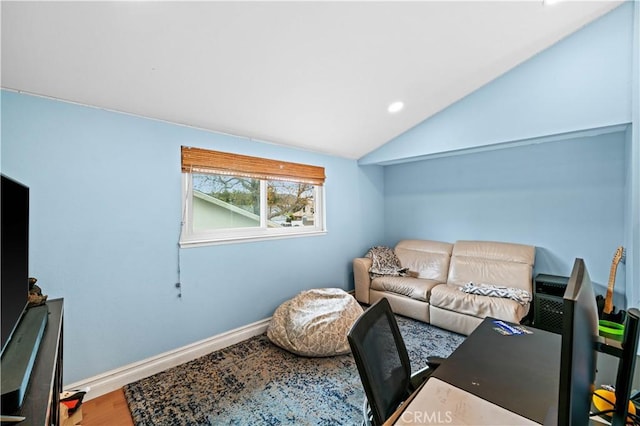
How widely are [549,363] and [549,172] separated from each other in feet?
9.19

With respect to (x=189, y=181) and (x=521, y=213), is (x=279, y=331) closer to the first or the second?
(x=189, y=181)

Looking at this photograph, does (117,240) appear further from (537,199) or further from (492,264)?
(537,199)

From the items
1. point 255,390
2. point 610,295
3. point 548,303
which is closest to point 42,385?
point 255,390

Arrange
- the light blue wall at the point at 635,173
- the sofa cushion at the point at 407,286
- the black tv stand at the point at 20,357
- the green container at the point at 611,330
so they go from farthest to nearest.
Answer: the sofa cushion at the point at 407,286 < the light blue wall at the point at 635,173 < the green container at the point at 611,330 < the black tv stand at the point at 20,357

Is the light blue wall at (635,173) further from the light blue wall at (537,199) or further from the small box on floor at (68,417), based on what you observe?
the small box on floor at (68,417)

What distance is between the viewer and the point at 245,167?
9.23 feet

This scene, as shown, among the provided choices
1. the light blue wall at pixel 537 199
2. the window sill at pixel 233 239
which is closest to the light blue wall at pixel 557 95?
the light blue wall at pixel 537 199

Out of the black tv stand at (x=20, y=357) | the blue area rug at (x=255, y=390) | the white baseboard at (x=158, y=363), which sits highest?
the black tv stand at (x=20, y=357)

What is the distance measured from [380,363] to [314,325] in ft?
4.94

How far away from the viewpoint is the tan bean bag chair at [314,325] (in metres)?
2.44

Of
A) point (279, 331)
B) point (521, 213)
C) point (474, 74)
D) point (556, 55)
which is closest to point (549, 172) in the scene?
point (521, 213)

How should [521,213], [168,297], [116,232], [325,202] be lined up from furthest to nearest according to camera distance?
[325,202] → [521,213] → [168,297] → [116,232]

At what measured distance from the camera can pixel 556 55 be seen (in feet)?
7.85

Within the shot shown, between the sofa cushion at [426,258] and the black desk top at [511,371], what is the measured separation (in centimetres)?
218
